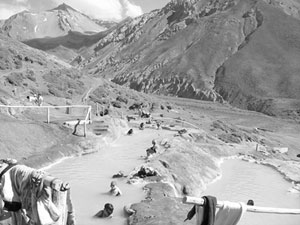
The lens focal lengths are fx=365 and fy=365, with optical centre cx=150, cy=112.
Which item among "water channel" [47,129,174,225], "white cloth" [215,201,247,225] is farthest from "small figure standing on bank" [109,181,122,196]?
"white cloth" [215,201,247,225]

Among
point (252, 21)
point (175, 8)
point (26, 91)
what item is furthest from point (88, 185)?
point (175, 8)

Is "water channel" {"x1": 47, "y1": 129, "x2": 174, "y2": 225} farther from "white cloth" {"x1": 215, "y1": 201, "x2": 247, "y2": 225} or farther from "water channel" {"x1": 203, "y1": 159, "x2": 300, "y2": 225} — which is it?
"white cloth" {"x1": 215, "y1": 201, "x2": 247, "y2": 225}

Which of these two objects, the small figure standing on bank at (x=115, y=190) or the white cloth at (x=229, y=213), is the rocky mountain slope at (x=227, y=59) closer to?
A: the small figure standing on bank at (x=115, y=190)

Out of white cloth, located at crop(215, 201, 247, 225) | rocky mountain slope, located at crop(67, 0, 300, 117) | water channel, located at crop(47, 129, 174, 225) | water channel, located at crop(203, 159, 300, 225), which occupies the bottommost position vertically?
water channel, located at crop(203, 159, 300, 225)

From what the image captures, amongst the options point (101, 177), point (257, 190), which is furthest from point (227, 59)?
point (101, 177)

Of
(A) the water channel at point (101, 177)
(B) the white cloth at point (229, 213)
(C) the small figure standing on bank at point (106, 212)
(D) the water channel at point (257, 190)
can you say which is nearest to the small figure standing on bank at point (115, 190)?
(A) the water channel at point (101, 177)

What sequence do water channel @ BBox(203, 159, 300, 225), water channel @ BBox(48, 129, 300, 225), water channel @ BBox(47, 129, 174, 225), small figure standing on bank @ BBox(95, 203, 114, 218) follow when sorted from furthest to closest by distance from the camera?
water channel @ BBox(203, 159, 300, 225)
water channel @ BBox(48, 129, 300, 225)
water channel @ BBox(47, 129, 174, 225)
small figure standing on bank @ BBox(95, 203, 114, 218)

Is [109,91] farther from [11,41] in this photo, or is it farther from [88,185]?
[88,185]
